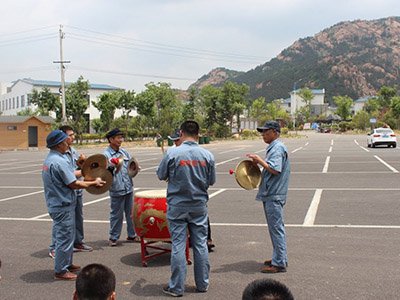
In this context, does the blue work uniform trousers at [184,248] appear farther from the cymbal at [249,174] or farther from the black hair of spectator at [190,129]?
the cymbal at [249,174]

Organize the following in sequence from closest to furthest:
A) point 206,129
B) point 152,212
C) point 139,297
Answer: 1. point 139,297
2. point 152,212
3. point 206,129

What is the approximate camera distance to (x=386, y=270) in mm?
5953

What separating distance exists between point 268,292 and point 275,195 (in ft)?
11.8

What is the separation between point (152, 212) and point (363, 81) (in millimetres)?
182502

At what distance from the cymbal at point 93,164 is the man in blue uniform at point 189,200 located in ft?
3.86

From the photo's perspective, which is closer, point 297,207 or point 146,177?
point 297,207

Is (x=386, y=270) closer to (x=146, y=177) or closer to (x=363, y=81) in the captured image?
(x=146, y=177)

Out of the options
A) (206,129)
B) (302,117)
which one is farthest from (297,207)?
(302,117)

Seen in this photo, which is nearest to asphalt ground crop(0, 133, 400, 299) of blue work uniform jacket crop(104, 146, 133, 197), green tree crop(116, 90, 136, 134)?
blue work uniform jacket crop(104, 146, 133, 197)

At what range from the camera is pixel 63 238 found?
5859 mm

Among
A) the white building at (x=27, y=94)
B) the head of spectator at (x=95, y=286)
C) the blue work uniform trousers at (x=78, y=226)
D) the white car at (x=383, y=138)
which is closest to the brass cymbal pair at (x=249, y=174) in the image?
the blue work uniform trousers at (x=78, y=226)

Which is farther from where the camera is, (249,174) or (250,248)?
(250,248)

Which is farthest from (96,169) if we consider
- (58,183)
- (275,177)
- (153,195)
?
(275,177)

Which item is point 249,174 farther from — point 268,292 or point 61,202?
point 268,292
